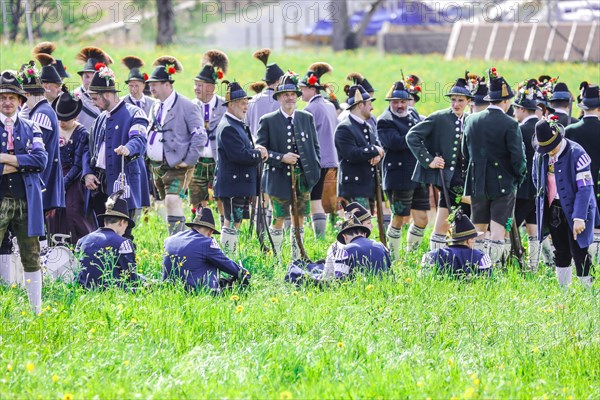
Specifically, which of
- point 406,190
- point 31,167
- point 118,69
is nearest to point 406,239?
point 406,190

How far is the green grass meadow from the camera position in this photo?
6633 mm

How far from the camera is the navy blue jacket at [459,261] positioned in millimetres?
9820

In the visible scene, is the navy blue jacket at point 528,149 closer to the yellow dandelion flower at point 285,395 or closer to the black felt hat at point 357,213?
the black felt hat at point 357,213

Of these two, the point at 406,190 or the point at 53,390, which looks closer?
the point at 53,390

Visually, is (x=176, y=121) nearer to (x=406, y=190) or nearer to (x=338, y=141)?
(x=338, y=141)

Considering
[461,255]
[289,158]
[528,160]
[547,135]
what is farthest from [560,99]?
[289,158]

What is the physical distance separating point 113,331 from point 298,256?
372 centimetres

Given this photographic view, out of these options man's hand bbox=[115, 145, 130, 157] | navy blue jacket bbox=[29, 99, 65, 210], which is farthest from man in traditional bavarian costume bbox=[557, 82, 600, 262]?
navy blue jacket bbox=[29, 99, 65, 210]

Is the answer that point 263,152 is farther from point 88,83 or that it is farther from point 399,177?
point 88,83

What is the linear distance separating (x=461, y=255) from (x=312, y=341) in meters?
2.77

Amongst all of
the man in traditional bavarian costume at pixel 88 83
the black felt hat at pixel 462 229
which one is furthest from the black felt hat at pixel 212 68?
the black felt hat at pixel 462 229

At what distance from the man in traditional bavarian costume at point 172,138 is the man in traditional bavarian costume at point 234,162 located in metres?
0.39

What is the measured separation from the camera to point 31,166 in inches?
325

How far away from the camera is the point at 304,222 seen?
1320cm
